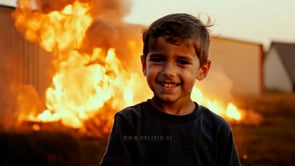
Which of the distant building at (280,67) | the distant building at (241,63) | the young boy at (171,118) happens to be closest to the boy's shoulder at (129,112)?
the young boy at (171,118)

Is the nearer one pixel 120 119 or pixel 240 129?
pixel 120 119

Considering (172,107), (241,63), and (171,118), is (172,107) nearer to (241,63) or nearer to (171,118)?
(171,118)

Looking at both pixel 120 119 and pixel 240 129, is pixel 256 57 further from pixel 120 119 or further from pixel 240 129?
pixel 120 119

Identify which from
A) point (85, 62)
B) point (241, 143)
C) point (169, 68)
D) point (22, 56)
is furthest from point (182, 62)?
point (85, 62)

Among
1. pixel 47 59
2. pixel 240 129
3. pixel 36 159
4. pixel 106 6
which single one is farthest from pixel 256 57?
pixel 36 159

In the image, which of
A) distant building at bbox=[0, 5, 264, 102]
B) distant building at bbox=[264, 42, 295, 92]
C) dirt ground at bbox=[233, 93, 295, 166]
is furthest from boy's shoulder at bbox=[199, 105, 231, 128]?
distant building at bbox=[264, 42, 295, 92]

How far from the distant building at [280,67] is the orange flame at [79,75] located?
360 cm

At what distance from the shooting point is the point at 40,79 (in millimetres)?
11281

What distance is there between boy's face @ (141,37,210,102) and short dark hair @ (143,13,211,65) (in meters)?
0.02

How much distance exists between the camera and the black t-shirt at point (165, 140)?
1.76m

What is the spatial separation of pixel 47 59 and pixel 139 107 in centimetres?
978

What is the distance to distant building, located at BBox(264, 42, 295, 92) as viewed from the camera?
14209 millimetres

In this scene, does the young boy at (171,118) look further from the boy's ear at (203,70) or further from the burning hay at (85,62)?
the burning hay at (85,62)

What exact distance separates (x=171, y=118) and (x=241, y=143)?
33.2ft
